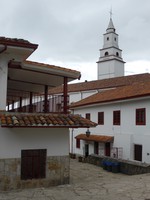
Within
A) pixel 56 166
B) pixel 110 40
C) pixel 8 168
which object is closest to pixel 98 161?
pixel 56 166

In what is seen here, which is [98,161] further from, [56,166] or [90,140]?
[56,166]

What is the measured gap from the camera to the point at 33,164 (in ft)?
35.0

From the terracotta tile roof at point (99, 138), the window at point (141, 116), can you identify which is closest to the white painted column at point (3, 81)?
the window at point (141, 116)

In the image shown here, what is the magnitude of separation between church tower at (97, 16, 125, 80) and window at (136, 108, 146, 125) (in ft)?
104

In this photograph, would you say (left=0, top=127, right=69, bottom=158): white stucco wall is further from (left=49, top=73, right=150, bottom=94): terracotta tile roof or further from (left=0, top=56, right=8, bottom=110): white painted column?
(left=49, top=73, right=150, bottom=94): terracotta tile roof

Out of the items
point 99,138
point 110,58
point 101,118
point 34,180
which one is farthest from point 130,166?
point 110,58

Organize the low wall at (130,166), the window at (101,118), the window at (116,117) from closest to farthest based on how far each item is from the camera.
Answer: the low wall at (130,166) → the window at (116,117) → the window at (101,118)

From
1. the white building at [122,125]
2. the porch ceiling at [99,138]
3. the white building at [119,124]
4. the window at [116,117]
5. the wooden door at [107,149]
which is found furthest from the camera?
the wooden door at [107,149]

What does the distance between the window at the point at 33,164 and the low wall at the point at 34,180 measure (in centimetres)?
16

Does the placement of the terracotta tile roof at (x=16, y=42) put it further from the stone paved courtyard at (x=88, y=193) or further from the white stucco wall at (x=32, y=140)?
the stone paved courtyard at (x=88, y=193)

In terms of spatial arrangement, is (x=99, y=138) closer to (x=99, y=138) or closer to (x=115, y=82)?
(x=99, y=138)

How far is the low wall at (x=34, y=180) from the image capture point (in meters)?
9.99

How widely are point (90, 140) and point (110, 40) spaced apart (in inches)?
1334

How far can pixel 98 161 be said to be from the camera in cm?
2166
